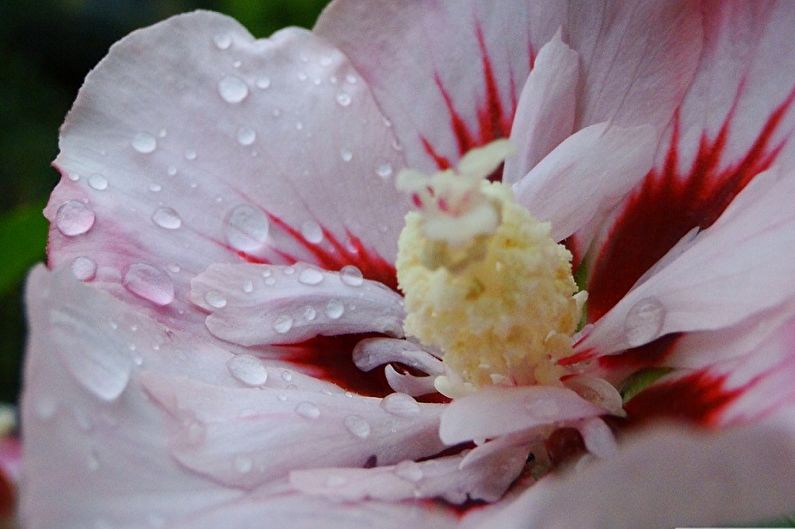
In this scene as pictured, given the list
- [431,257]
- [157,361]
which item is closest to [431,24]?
[431,257]

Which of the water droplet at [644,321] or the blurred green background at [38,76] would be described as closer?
the water droplet at [644,321]

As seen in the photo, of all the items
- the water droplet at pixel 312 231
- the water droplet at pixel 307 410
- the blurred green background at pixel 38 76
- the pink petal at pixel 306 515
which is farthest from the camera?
the blurred green background at pixel 38 76

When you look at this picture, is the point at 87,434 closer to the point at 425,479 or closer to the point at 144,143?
the point at 425,479

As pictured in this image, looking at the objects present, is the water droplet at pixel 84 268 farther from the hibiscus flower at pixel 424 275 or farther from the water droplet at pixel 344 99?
the water droplet at pixel 344 99

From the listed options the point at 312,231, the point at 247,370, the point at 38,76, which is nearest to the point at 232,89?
the point at 312,231

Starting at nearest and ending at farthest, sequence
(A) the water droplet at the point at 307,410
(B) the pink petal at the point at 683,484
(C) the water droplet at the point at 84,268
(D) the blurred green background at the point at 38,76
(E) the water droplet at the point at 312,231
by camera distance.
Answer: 1. (B) the pink petal at the point at 683,484
2. (A) the water droplet at the point at 307,410
3. (C) the water droplet at the point at 84,268
4. (E) the water droplet at the point at 312,231
5. (D) the blurred green background at the point at 38,76

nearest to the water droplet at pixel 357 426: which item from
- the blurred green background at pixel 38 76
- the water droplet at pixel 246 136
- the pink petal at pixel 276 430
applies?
the pink petal at pixel 276 430

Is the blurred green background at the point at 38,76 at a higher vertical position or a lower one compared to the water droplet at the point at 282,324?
lower
